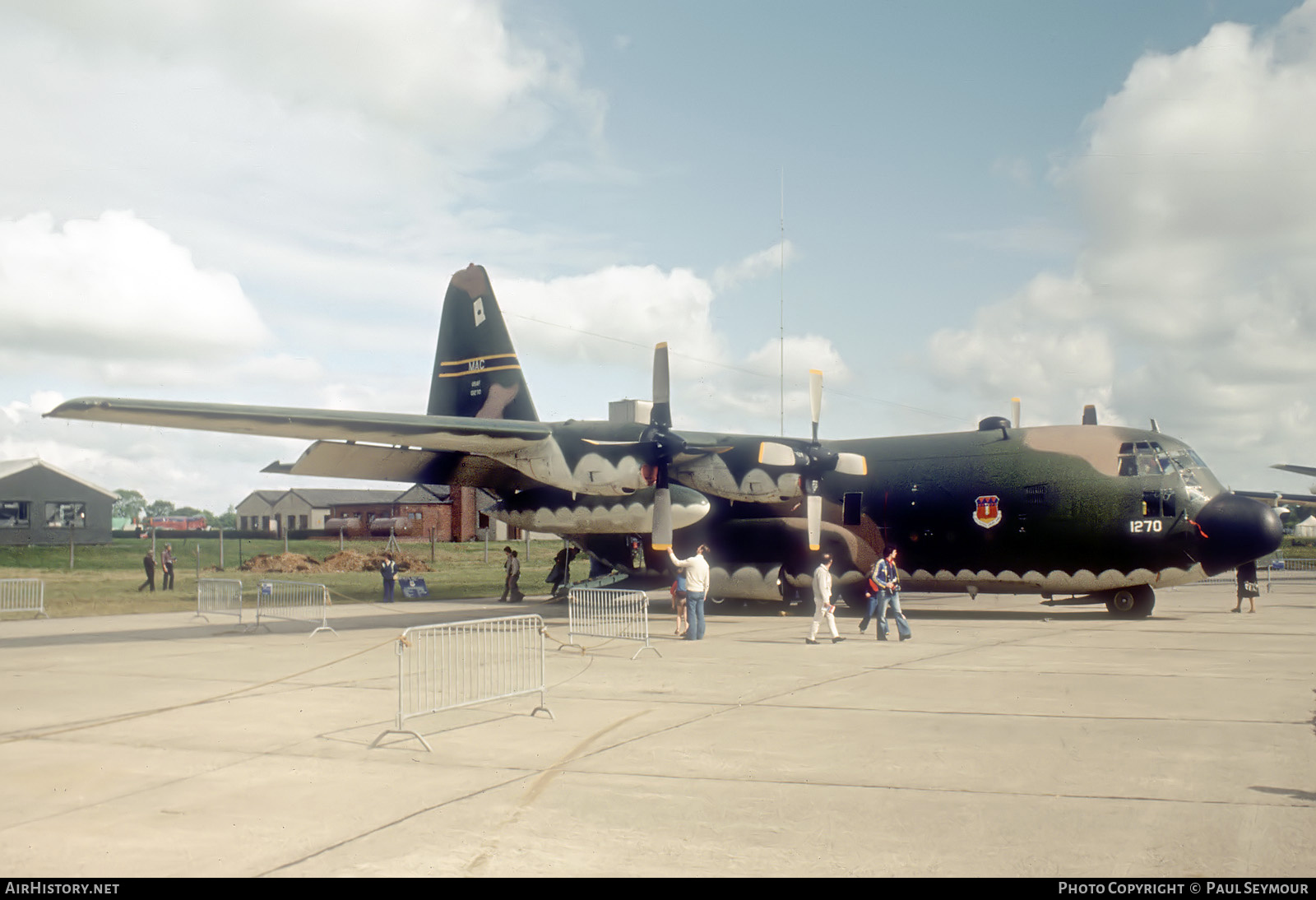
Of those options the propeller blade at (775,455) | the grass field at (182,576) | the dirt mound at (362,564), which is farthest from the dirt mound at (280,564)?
the propeller blade at (775,455)

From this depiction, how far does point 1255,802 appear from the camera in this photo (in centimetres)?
637

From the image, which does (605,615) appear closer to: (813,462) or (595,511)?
(595,511)

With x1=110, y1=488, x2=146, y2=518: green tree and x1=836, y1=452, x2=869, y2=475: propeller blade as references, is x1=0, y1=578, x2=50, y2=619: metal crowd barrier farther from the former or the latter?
x1=110, y1=488, x2=146, y2=518: green tree

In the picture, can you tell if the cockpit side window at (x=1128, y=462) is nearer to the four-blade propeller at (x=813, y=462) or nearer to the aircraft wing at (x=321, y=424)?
the four-blade propeller at (x=813, y=462)

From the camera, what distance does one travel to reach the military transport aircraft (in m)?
18.6

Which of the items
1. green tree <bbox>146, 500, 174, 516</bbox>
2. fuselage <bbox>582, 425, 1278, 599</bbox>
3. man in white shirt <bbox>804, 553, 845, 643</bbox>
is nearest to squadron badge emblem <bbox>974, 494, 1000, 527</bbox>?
fuselage <bbox>582, 425, 1278, 599</bbox>

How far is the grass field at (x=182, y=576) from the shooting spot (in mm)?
27875

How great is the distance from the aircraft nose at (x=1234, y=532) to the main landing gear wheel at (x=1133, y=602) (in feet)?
5.66

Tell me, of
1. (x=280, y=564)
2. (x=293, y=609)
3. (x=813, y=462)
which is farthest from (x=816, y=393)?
(x=280, y=564)

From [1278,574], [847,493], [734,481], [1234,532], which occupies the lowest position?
[1278,574]

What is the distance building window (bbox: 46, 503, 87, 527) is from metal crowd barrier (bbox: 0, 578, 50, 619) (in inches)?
1210

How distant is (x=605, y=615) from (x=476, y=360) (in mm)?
9538

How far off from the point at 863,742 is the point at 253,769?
4986 millimetres

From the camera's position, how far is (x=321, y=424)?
17.2 meters
